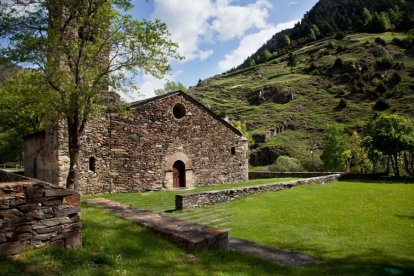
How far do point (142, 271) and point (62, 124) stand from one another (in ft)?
39.7

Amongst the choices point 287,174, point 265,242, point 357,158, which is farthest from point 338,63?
point 265,242

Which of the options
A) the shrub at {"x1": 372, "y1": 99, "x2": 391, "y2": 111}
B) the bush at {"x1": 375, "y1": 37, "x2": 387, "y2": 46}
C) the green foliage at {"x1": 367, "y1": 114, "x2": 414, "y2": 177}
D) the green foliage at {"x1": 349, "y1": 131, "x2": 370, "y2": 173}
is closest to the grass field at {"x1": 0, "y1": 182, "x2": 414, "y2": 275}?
the green foliage at {"x1": 367, "y1": 114, "x2": 414, "y2": 177}

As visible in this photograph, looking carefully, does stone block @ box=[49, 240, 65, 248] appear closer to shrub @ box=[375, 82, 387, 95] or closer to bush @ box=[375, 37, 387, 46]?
shrub @ box=[375, 82, 387, 95]

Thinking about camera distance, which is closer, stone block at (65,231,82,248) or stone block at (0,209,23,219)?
stone block at (0,209,23,219)

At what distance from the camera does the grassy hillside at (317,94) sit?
54.8 metres

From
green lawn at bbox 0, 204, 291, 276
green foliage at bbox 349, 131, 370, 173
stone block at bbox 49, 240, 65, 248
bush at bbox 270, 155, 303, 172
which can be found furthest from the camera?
bush at bbox 270, 155, 303, 172

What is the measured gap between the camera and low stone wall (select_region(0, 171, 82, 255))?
404 cm

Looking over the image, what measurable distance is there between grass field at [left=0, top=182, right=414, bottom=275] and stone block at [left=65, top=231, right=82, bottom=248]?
150 mm

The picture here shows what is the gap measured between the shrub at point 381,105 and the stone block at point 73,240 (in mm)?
64364

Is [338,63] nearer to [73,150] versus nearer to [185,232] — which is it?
[73,150]

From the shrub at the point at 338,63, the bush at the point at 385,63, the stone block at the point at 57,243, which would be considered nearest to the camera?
the stone block at the point at 57,243

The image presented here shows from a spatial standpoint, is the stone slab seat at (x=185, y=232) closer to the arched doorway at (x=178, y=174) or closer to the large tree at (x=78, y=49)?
the large tree at (x=78, y=49)

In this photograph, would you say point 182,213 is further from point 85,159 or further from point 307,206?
point 85,159

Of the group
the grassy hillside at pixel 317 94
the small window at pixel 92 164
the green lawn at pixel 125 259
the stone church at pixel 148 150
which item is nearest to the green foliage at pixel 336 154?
the grassy hillside at pixel 317 94
